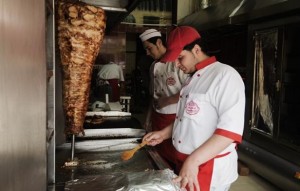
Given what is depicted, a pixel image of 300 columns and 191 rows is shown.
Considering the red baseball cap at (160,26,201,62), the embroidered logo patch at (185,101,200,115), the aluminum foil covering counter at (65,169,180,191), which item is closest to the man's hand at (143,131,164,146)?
the embroidered logo patch at (185,101,200,115)

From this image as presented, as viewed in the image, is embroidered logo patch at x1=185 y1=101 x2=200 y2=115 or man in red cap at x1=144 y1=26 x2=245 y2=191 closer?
man in red cap at x1=144 y1=26 x2=245 y2=191

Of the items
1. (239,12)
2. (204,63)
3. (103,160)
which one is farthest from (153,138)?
(239,12)

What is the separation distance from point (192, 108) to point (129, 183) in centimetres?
76

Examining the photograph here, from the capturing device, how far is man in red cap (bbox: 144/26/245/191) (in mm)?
1577

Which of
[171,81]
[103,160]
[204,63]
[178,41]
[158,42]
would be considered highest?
[158,42]

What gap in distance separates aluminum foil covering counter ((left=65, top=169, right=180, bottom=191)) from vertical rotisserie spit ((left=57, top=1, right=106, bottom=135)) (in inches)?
15.7

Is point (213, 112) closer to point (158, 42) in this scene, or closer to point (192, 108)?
point (192, 108)

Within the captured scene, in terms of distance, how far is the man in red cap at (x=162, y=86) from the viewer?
9.78ft

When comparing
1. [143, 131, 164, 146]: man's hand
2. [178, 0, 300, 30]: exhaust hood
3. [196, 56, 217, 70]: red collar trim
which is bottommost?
[143, 131, 164, 146]: man's hand

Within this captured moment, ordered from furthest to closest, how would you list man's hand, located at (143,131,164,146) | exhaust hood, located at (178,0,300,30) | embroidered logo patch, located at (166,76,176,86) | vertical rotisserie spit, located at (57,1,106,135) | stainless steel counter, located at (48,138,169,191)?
exhaust hood, located at (178,0,300,30), embroidered logo patch, located at (166,76,176,86), man's hand, located at (143,131,164,146), stainless steel counter, located at (48,138,169,191), vertical rotisserie spit, located at (57,1,106,135)

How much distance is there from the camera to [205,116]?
5.76ft

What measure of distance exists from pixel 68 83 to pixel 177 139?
2.64 feet

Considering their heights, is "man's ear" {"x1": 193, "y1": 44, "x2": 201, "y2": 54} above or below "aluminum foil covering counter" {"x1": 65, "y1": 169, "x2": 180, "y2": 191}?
above

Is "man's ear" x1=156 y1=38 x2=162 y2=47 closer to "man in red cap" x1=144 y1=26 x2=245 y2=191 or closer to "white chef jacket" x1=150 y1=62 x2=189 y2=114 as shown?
"white chef jacket" x1=150 y1=62 x2=189 y2=114
